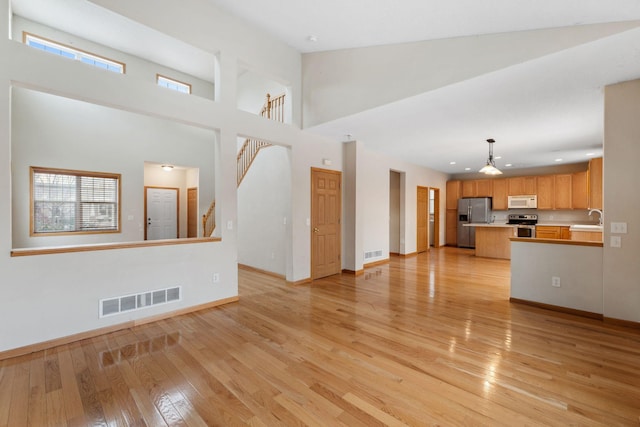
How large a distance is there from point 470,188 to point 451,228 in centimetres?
151

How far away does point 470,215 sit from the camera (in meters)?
9.24

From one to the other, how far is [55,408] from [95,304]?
1280 mm

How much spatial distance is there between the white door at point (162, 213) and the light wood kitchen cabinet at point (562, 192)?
11.1 metres

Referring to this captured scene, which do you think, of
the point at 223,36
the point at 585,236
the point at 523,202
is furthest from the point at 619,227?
the point at 523,202

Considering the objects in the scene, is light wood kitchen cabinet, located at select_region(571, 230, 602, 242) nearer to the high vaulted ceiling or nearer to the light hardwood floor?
the high vaulted ceiling

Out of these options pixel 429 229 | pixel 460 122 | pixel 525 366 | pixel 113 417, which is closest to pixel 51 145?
pixel 113 417

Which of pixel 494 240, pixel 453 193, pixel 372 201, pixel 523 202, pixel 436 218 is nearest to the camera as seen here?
pixel 372 201

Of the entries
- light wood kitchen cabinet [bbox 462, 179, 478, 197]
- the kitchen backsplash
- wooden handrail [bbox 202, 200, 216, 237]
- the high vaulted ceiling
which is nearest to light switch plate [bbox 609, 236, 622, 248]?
the high vaulted ceiling

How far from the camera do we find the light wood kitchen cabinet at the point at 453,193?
9.71 m

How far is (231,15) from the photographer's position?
3.85 metres

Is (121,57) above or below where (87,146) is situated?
above

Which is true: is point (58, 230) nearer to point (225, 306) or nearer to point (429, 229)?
point (225, 306)

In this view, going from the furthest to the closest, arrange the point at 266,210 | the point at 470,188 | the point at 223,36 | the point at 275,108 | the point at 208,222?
the point at 470,188 < the point at 208,222 < the point at 275,108 < the point at 266,210 < the point at 223,36

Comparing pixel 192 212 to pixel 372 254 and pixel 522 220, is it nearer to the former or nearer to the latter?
pixel 372 254
